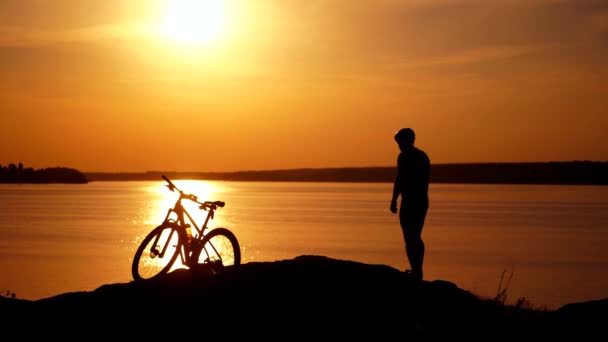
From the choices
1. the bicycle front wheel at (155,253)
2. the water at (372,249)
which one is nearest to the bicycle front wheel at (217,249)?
the bicycle front wheel at (155,253)

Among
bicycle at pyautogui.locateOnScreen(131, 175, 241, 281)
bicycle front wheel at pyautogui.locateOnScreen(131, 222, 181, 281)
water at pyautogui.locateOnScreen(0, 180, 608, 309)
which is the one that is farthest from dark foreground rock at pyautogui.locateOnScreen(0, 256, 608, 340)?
water at pyautogui.locateOnScreen(0, 180, 608, 309)

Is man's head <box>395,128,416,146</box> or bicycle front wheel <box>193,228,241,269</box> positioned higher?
man's head <box>395,128,416,146</box>

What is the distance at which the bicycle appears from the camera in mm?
12438

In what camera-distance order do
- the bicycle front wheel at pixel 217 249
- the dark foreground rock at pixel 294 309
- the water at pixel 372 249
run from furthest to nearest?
the water at pixel 372 249
the bicycle front wheel at pixel 217 249
the dark foreground rock at pixel 294 309

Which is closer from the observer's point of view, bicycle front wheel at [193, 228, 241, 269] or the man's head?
the man's head

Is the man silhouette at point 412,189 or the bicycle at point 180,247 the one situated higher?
the man silhouette at point 412,189

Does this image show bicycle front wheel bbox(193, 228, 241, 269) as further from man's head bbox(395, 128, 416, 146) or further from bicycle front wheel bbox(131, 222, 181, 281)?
man's head bbox(395, 128, 416, 146)

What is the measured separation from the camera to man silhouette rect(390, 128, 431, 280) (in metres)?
12.3

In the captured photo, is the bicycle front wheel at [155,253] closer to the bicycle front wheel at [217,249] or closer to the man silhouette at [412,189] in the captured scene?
the bicycle front wheel at [217,249]

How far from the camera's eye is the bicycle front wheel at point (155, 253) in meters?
12.3

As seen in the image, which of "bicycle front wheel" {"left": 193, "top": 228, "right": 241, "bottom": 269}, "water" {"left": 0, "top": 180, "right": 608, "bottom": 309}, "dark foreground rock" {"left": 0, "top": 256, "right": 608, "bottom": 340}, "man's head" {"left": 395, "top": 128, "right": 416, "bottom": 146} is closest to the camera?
"dark foreground rock" {"left": 0, "top": 256, "right": 608, "bottom": 340}

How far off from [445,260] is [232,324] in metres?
34.3

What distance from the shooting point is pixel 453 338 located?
10.0 m

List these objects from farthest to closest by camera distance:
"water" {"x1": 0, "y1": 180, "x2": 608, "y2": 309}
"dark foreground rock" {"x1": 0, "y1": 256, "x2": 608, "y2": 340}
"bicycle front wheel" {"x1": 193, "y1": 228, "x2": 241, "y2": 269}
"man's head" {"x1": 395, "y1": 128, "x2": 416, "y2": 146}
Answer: "water" {"x1": 0, "y1": 180, "x2": 608, "y2": 309}, "bicycle front wheel" {"x1": 193, "y1": 228, "x2": 241, "y2": 269}, "man's head" {"x1": 395, "y1": 128, "x2": 416, "y2": 146}, "dark foreground rock" {"x1": 0, "y1": 256, "x2": 608, "y2": 340}
